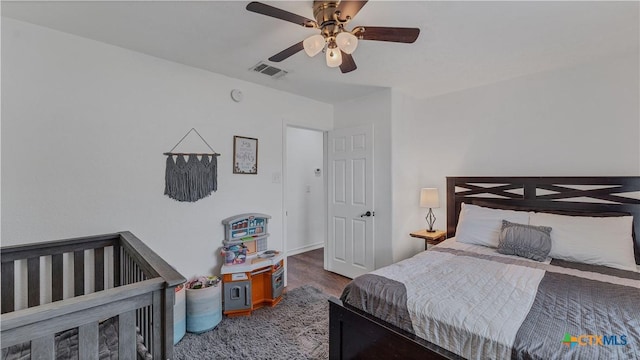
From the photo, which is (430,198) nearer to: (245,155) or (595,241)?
(595,241)

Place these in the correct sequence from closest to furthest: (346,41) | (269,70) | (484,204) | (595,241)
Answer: (346,41)
(595,241)
(269,70)
(484,204)

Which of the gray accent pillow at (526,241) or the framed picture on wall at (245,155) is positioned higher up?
the framed picture on wall at (245,155)

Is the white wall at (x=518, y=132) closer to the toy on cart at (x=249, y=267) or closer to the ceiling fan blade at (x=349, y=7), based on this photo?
the toy on cart at (x=249, y=267)

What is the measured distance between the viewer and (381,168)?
127 inches

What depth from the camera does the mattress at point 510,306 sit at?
1132mm

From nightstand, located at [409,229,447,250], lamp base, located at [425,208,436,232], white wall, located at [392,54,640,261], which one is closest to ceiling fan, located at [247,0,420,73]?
white wall, located at [392,54,640,261]

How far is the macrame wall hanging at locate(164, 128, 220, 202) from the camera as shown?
2.43 m

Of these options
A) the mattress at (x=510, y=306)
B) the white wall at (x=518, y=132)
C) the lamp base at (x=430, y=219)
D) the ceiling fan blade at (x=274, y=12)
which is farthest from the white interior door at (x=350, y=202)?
the ceiling fan blade at (x=274, y=12)

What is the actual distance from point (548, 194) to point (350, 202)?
2.10m

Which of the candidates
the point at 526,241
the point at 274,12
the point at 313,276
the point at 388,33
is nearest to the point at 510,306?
the point at 526,241

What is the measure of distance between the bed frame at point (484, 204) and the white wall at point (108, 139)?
1.63 m

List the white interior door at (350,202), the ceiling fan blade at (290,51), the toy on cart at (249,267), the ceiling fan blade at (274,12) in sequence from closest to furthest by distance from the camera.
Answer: the ceiling fan blade at (274,12), the ceiling fan blade at (290,51), the toy on cart at (249,267), the white interior door at (350,202)

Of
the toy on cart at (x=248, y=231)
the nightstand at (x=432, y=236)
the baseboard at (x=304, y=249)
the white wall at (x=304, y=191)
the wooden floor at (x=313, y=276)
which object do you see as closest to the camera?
the toy on cart at (x=248, y=231)

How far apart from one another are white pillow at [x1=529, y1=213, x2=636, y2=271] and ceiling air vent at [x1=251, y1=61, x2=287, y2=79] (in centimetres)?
290
